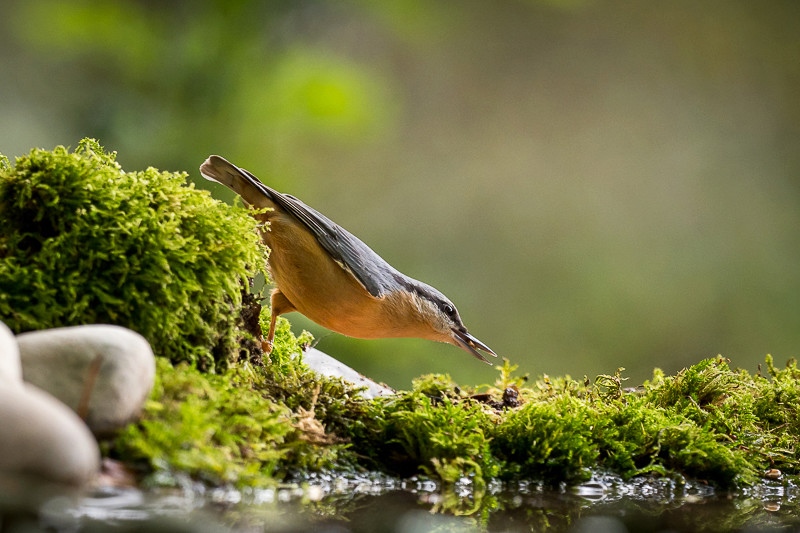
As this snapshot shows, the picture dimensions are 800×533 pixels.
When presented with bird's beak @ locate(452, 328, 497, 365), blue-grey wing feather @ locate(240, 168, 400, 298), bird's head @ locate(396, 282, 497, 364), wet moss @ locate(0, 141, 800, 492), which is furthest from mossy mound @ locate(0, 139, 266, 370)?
bird's beak @ locate(452, 328, 497, 365)

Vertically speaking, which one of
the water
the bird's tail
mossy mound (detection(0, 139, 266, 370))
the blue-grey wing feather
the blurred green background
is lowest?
the water

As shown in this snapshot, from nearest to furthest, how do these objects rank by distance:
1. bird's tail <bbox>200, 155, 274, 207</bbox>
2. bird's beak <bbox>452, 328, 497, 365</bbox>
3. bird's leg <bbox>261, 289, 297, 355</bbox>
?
bird's tail <bbox>200, 155, 274, 207</bbox>, bird's leg <bbox>261, 289, 297, 355</bbox>, bird's beak <bbox>452, 328, 497, 365</bbox>

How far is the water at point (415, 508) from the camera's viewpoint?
3.38ft

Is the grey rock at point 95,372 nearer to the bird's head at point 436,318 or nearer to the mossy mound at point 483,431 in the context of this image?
the mossy mound at point 483,431

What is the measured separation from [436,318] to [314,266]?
1.86 ft

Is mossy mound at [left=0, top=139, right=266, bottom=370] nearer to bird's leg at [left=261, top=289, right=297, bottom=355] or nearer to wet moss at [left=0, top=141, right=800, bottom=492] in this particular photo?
wet moss at [left=0, top=141, right=800, bottom=492]

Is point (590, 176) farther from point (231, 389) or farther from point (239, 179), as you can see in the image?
point (231, 389)

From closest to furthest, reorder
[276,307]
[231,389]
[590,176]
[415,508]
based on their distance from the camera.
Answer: [415,508] → [231,389] → [276,307] → [590,176]

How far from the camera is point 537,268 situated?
7.23 meters

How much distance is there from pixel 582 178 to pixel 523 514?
20.9 ft

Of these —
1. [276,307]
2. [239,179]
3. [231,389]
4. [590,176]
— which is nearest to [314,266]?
[276,307]

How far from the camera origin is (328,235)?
7.34 ft

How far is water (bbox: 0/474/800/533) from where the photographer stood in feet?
3.38

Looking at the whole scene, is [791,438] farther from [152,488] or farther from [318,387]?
[152,488]
